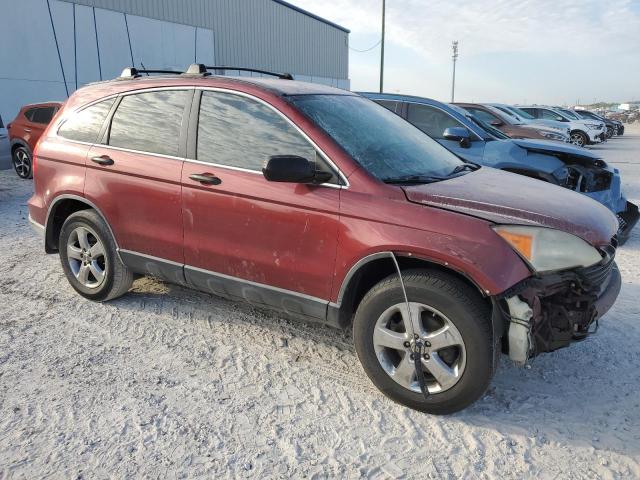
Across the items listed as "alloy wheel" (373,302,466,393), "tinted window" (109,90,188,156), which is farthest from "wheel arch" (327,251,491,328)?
"tinted window" (109,90,188,156)

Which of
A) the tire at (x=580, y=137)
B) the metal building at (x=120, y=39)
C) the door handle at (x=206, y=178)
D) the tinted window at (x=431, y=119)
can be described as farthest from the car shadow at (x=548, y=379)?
the tire at (x=580, y=137)

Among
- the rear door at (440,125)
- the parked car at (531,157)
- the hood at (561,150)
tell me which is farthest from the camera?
the rear door at (440,125)

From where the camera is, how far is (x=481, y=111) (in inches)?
422

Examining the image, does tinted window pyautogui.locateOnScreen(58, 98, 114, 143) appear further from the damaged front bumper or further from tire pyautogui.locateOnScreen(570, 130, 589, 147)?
tire pyautogui.locateOnScreen(570, 130, 589, 147)

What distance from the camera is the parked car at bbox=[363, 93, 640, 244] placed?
20.5 feet

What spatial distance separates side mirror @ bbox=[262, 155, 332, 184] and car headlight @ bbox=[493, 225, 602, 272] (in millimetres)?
1060

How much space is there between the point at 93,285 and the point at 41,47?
1566cm

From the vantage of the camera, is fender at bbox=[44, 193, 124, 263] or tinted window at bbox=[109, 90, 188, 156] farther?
fender at bbox=[44, 193, 124, 263]

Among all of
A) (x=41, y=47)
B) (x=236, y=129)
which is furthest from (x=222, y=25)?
(x=236, y=129)

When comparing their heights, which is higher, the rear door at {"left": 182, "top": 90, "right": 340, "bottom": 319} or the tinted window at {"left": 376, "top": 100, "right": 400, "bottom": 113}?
the tinted window at {"left": 376, "top": 100, "right": 400, "bottom": 113}

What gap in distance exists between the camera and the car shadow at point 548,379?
2756mm

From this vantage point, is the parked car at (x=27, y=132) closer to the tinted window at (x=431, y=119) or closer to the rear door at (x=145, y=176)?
the tinted window at (x=431, y=119)

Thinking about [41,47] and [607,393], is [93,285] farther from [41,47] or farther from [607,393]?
[41,47]

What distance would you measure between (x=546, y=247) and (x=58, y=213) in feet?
12.4
